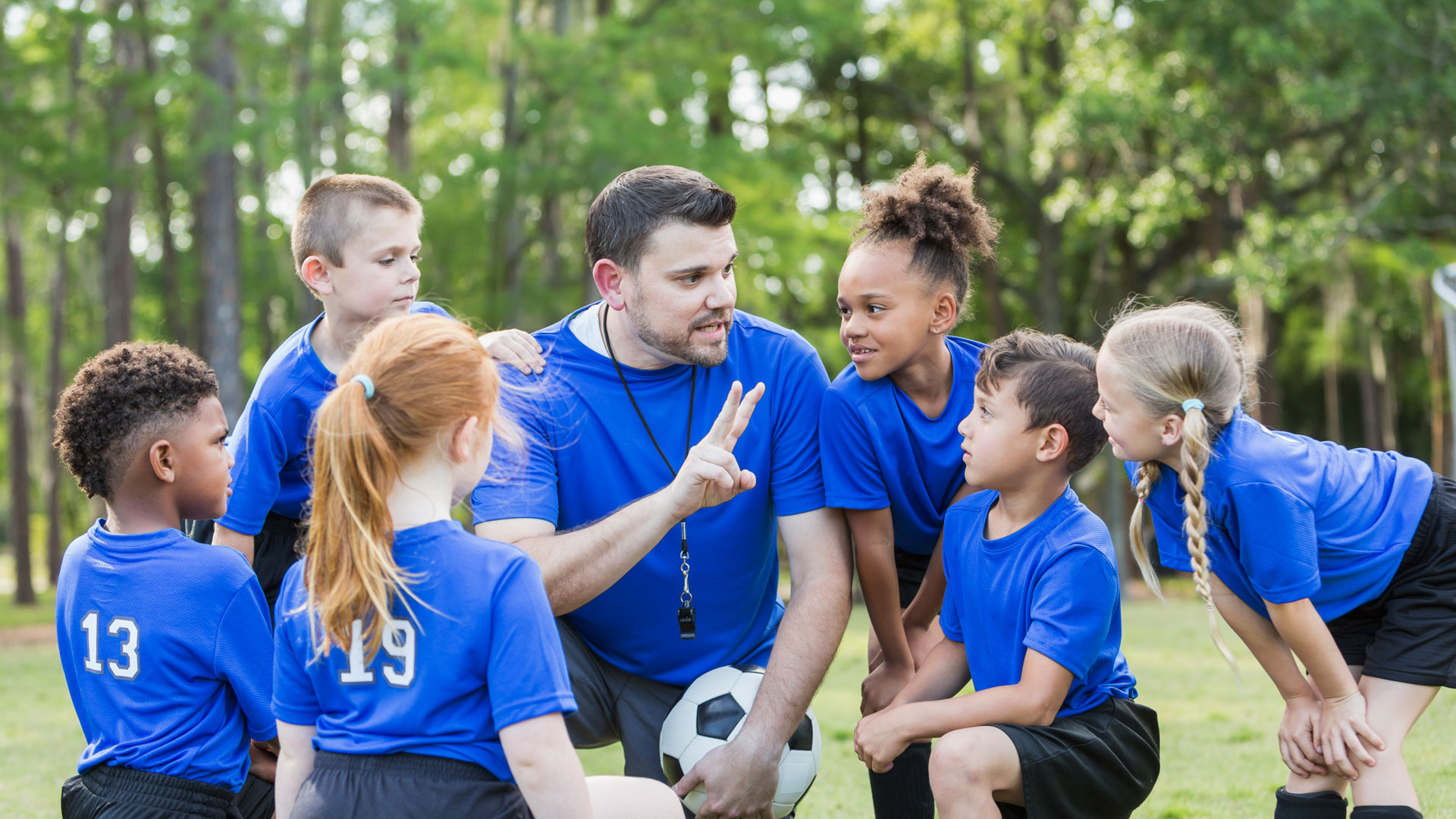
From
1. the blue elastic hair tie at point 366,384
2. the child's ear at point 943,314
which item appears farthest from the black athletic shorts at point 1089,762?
the blue elastic hair tie at point 366,384

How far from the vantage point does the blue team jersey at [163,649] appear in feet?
9.70

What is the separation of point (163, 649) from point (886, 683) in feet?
7.20

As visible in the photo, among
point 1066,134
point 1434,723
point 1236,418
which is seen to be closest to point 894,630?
point 1236,418

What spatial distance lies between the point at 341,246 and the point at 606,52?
40.5 feet

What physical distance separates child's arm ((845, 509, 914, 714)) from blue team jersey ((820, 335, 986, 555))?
0.08m

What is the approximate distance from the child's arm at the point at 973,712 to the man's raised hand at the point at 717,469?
0.79 metres

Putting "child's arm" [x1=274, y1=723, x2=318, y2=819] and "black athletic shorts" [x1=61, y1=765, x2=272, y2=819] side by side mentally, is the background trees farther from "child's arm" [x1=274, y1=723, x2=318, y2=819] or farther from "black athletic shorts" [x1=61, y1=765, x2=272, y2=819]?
"child's arm" [x1=274, y1=723, x2=318, y2=819]

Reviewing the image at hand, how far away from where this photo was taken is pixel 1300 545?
3.13 m

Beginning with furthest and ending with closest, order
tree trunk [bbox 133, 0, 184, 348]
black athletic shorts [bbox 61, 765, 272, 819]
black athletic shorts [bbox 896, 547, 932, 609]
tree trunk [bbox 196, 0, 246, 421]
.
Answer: tree trunk [bbox 133, 0, 184, 348] < tree trunk [bbox 196, 0, 246, 421] < black athletic shorts [bbox 896, 547, 932, 609] < black athletic shorts [bbox 61, 765, 272, 819]

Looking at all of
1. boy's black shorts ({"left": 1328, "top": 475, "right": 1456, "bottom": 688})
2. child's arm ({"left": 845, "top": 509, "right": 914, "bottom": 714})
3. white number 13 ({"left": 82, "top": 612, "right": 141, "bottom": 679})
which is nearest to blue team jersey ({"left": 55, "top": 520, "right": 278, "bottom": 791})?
white number 13 ({"left": 82, "top": 612, "right": 141, "bottom": 679})

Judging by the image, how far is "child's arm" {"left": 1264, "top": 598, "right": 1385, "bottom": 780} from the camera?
10.5 ft

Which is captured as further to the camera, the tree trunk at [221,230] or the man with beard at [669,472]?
the tree trunk at [221,230]

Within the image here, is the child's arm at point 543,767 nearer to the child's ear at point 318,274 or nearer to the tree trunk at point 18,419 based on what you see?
the child's ear at point 318,274

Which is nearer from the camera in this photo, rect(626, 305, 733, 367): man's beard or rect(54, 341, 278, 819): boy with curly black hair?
rect(54, 341, 278, 819): boy with curly black hair
